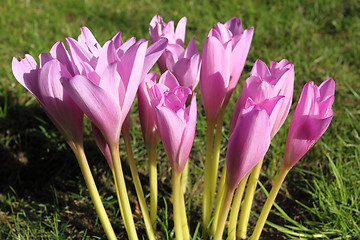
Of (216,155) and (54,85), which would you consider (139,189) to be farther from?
(54,85)

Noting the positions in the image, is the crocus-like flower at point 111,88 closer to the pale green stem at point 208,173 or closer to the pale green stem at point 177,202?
the pale green stem at point 177,202

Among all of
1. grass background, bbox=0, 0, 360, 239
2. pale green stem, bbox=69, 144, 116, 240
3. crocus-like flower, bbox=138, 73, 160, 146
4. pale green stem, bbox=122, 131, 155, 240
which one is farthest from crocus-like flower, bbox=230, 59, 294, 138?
grass background, bbox=0, 0, 360, 239

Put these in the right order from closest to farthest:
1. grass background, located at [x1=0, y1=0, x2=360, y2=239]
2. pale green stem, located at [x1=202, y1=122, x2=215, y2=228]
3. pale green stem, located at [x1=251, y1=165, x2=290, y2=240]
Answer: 1. pale green stem, located at [x1=251, y1=165, x2=290, y2=240]
2. pale green stem, located at [x1=202, y1=122, x2=215, y2=228]
3. grass background, located at [x1=0, y1=0, x2=360, y2=239]

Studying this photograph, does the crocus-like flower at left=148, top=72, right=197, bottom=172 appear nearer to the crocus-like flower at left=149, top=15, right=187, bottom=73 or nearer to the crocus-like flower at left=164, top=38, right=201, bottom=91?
the crocus-like flower at left=164, top=38, right=201, bottom=91

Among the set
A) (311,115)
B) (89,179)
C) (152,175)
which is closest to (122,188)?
(89,179)

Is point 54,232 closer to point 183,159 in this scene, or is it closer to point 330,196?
point 183,159

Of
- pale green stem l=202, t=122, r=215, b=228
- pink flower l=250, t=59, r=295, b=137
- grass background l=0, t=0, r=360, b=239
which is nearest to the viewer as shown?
pink flower l=250, t=59, r=295, b=137
